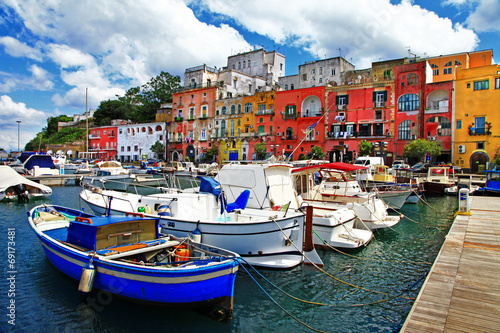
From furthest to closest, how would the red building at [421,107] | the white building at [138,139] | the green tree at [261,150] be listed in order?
the white building at [138,139] → the green tree at [261,150] → the red building at [421,107]

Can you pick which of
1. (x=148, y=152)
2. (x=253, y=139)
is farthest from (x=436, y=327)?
(x=148, y=152)

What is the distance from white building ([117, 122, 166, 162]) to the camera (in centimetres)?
6372

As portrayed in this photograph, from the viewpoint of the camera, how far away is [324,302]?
27.3 ft

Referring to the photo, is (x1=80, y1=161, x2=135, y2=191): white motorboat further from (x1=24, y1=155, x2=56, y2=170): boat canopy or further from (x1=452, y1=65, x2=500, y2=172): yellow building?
(x1=452, y1=65, x2=500, y2=172): yellow building

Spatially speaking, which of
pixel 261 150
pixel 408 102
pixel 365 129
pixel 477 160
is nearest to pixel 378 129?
pixel 365 129

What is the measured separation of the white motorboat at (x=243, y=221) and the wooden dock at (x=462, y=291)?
3828 millimetres

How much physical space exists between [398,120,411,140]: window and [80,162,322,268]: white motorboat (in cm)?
3378

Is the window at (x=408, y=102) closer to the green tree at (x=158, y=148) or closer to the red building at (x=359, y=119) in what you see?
the red building at (x=359, y=119)

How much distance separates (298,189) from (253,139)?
3629cm

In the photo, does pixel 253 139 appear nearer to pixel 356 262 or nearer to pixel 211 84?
pixel 211 84

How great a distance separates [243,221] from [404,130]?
36.8 m

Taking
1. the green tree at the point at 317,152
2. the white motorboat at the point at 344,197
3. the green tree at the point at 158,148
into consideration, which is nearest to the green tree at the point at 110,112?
the green tree at the point at 158,148

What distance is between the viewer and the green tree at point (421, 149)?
3594 cm

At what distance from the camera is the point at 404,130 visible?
41.3 meters
